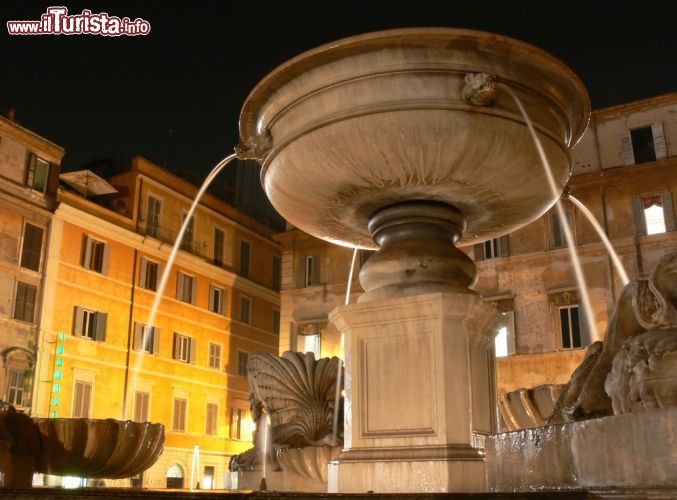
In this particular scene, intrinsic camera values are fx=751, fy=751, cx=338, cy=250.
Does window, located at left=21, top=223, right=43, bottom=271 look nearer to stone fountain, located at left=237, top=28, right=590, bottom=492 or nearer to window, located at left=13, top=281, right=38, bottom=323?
window, located at left=13, top=281, right=38, bottom=323

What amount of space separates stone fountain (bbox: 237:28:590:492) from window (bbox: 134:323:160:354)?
79.5 feet

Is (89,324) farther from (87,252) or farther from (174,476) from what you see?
(174,476)

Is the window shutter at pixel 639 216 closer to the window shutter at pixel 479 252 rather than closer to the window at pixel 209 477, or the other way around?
the window shutter at pixel 479 252

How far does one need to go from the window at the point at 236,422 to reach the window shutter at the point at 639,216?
18086 millimetres

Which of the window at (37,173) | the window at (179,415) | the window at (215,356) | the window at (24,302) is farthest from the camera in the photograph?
the window at (215,356)

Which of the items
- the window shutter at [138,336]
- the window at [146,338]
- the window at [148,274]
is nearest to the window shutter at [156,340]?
the window at [146,338]

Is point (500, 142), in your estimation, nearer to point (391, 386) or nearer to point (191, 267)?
point (391, 386)

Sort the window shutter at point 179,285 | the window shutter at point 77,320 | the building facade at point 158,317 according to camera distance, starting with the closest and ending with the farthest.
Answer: the building facade at point 158,317
the window shutter at point 77,320
the window shutter at point 179,285

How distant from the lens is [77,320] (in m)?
25.2

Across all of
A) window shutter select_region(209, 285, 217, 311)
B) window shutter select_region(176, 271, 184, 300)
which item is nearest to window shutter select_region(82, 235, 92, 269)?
window shutter select_region(176, 271, 184, 300)

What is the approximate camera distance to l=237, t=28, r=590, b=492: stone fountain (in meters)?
3.79

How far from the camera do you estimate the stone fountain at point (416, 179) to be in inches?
149

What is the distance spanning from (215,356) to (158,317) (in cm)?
392

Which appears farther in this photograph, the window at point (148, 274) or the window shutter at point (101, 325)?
the window at point (148, 274)
